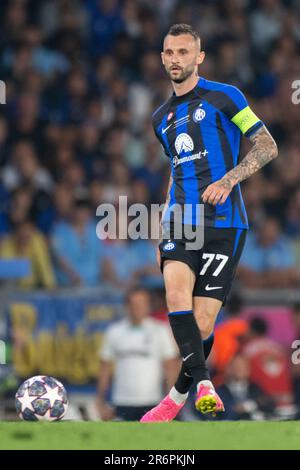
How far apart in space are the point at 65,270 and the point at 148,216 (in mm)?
1324

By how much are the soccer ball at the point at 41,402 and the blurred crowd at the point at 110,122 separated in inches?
174

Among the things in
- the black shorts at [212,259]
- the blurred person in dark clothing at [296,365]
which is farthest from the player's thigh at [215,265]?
the blurred person in dark clothing at [296,365]

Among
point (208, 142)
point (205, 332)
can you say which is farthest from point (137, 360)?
point (208, 142)

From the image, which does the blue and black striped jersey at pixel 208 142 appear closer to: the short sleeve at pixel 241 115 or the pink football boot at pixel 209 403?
the short sleeve at pixel 241 115

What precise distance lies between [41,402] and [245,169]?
6.72 ft

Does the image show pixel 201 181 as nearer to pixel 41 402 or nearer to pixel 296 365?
pixel 41 402

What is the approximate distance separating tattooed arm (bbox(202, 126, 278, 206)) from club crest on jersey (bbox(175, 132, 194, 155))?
0.33 m

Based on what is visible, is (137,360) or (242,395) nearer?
(242,395)

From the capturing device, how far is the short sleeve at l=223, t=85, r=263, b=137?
7.06 meters

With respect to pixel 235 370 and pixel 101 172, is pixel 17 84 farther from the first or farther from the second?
pixel 235 370

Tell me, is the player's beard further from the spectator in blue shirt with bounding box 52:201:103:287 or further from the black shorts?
the spectator in blue shirt with bounding box 52:201:103:287

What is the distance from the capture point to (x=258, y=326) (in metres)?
11.5

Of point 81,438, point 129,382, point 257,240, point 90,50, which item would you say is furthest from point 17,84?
point 81,438

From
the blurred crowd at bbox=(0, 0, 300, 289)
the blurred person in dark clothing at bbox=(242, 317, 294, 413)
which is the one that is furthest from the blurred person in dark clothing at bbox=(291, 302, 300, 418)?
the blurred crowd at bbox=(0, 0, 300, 289)
